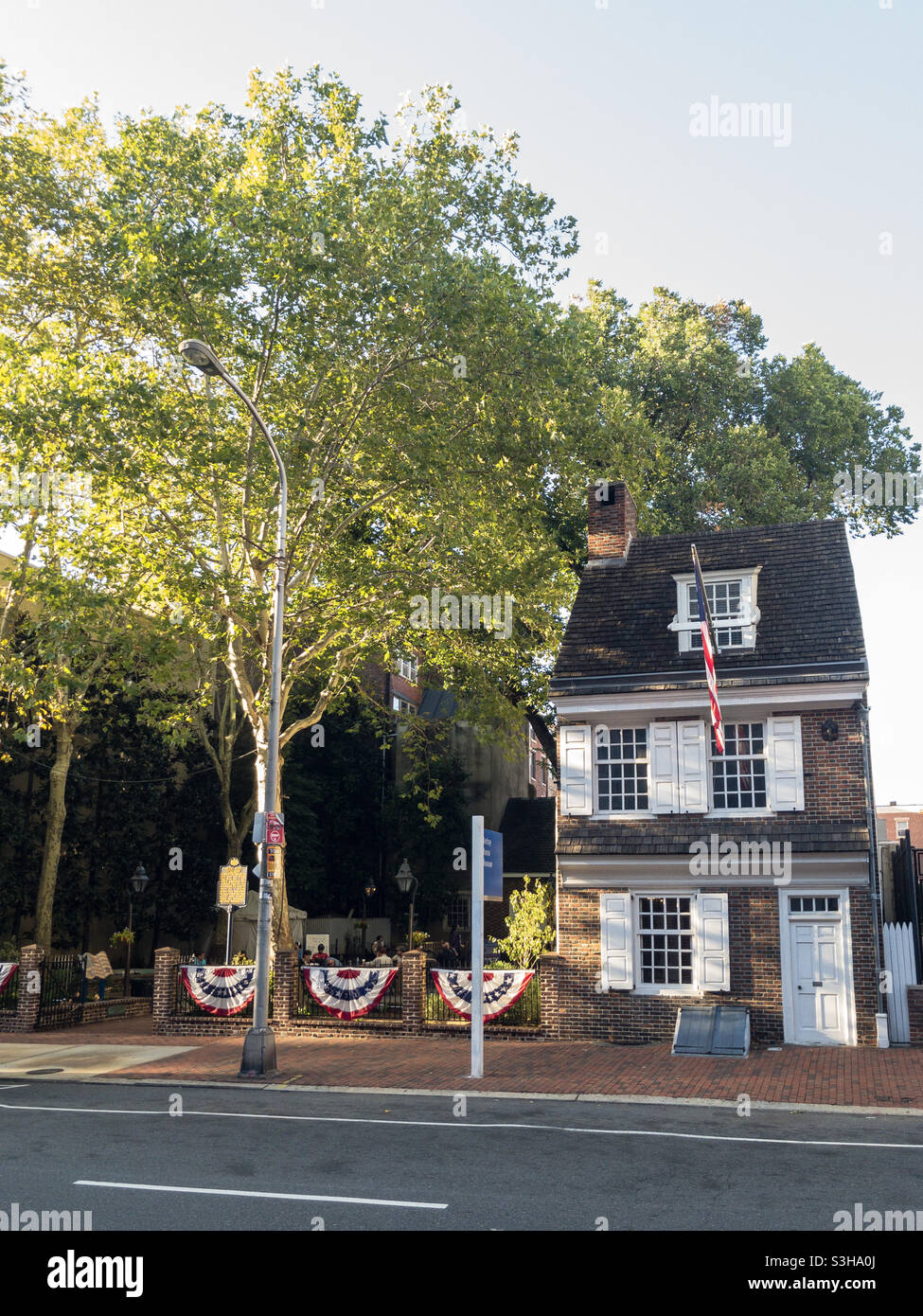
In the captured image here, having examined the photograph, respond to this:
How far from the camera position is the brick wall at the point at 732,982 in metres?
20.0

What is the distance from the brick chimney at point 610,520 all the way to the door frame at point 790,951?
9.45 meters

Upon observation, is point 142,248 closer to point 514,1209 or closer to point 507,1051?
point 507,1051

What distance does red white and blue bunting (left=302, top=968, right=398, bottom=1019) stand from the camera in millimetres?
22062

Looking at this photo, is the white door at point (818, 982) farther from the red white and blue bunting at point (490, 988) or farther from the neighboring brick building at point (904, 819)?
the neighboring brick building at point (904, 819)

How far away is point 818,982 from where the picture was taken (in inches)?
793

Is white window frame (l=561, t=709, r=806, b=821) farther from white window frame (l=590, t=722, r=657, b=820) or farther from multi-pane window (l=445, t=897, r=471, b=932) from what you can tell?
multi-pane window (l=445, t=897, r=471, b=932)

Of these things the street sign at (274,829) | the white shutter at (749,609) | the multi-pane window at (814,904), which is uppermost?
the white shutter at (749,609)

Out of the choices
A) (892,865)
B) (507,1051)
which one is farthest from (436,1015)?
(892,865)

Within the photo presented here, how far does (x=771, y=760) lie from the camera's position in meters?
21.2

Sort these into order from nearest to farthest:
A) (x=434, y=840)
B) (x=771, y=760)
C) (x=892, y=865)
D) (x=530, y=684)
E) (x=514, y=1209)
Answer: (x=514, y=1209) < (x=771, y=760) < (x=892, y=865) < (x=530, y=684) < (x=434, y=840)

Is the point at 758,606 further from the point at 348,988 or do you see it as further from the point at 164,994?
the point at 164,994

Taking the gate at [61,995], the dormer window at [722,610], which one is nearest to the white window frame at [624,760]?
the dormer window at [722,610]

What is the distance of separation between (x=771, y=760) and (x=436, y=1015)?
8463 mm

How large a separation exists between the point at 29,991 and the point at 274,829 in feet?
32.6
